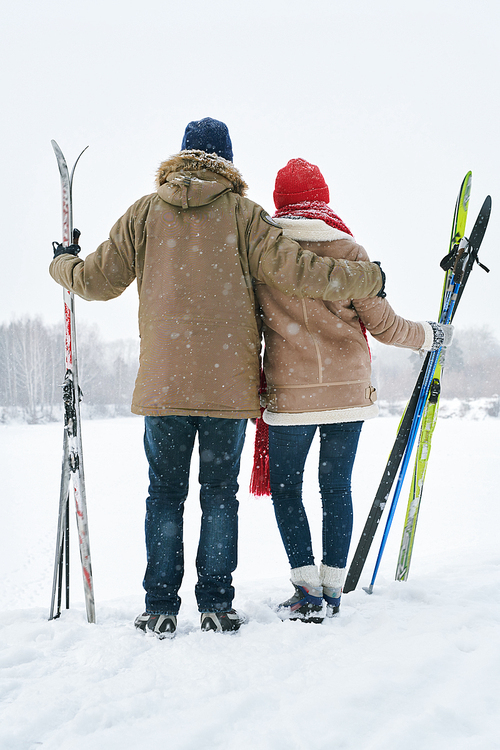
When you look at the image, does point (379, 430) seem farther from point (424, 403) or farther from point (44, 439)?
point (424, 403)

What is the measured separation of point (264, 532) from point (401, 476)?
13.1m

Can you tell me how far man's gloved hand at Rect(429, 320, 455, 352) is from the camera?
6.17ft

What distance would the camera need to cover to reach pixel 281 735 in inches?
34.8

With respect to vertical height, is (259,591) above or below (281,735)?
below

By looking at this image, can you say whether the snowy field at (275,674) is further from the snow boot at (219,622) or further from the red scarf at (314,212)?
the red scarf at (314,212)

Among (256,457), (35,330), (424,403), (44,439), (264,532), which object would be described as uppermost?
(424,403)

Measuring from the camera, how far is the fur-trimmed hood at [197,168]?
145cm

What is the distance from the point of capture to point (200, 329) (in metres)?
1.40

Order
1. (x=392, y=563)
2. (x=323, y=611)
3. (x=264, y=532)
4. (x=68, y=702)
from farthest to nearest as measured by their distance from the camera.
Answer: (x=264, y=532) → (x=392, y=563) → (x=323, y=611) → (x=68, y=702)

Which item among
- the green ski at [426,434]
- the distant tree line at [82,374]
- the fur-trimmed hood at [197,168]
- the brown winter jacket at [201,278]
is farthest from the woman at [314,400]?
the distant tree line at [82,374]

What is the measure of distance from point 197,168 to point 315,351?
2.26ft

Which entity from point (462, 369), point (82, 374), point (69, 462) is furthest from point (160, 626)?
point (462, 369)

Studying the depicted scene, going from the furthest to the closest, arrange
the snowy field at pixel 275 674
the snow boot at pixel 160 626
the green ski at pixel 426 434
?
the green ski at pixel 426 434 → the snow boot at pixel 160 626 → the snowy field at pixel 275 674

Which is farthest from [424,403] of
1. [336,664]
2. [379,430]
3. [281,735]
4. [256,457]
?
→ [379,430]
